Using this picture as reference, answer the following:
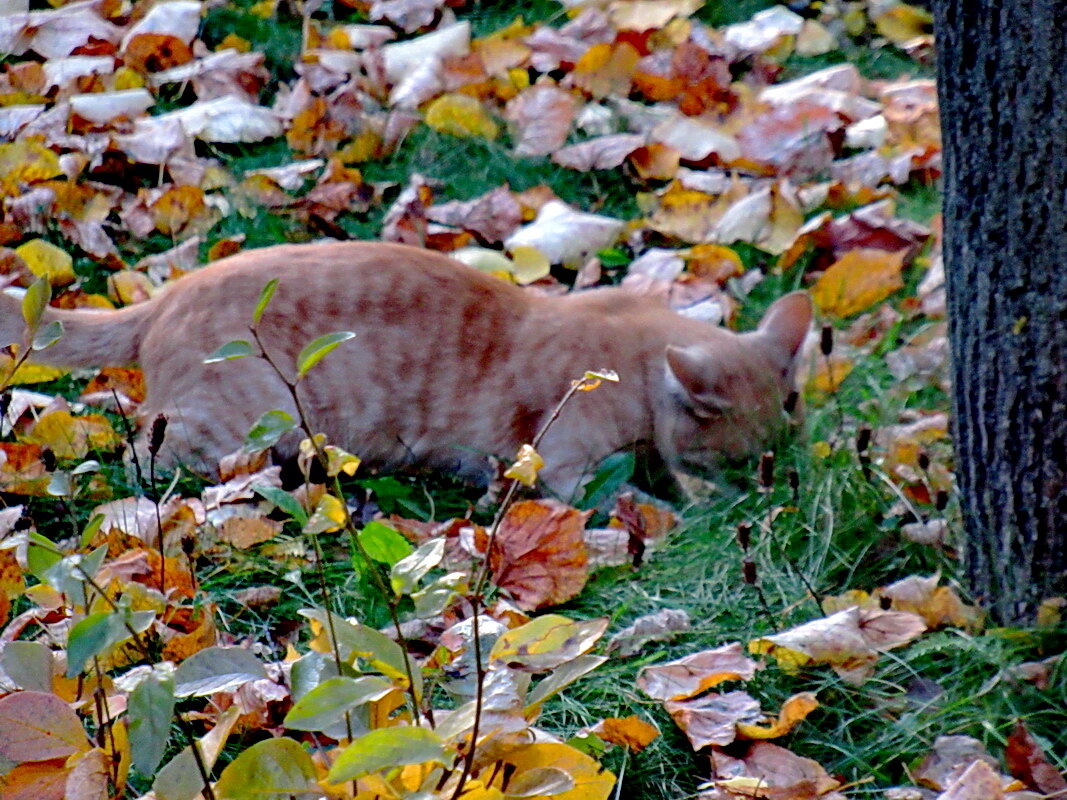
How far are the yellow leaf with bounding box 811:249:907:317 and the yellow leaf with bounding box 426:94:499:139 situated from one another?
1.34 meters

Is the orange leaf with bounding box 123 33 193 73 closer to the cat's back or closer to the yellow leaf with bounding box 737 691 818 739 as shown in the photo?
the cat's back

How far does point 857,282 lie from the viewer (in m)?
3.53

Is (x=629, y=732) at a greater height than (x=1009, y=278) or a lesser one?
lesser

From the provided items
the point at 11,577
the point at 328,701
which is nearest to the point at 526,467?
the point at 328,701

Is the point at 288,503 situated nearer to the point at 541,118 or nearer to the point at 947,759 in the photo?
the point at 947,759

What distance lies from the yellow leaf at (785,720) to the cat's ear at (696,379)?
1.19 meters

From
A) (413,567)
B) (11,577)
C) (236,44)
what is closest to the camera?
(413,567)

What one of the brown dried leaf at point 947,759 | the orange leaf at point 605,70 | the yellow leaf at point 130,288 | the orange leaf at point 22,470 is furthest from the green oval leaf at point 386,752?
the orange leaf at point 605,70

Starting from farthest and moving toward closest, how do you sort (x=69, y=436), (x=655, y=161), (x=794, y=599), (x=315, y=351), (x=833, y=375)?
(x=655, y=161) → (x=833, y=375) → (x=69, y=436) → (x=794, y=599) → (x=315, y=351)

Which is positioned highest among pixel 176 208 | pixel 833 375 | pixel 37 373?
pixel 176 208

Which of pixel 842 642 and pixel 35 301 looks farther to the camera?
pixel 842 642

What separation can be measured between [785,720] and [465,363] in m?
1.44

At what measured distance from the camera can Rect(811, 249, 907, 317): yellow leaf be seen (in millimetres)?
3506

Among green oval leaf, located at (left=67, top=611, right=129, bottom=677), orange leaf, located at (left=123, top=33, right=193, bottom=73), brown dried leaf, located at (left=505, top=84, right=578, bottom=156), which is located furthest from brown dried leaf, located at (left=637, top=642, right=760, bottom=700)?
orange leaf, located at (left=123, top=33, right=193, bottom=73)
